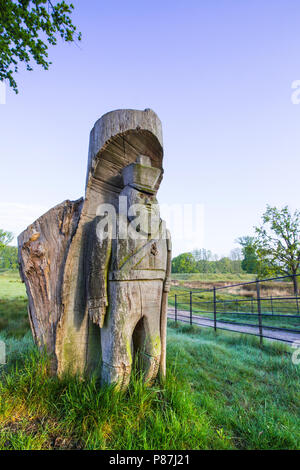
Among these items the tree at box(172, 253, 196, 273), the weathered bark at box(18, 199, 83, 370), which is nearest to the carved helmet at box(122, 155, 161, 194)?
the weathered bark at box(18, 199, 83, 370)

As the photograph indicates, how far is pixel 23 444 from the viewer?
1.51 meters

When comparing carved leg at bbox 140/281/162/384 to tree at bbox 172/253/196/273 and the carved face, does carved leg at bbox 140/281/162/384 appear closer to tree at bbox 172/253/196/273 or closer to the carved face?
the carved face

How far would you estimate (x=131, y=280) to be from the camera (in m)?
2.33

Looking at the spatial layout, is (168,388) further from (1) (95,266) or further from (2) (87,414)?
(1) (95,266)

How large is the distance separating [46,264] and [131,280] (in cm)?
95

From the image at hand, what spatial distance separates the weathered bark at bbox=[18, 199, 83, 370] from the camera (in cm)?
239

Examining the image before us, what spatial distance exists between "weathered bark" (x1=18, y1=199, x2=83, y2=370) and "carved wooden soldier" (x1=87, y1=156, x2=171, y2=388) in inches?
13.6

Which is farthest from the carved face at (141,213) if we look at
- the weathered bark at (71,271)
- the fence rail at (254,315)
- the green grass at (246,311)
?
the green grass at (246,311)

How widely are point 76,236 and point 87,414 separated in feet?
5.38

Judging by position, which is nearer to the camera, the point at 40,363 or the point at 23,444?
the point at 23,444

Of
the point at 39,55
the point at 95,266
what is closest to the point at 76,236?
the point at 95,266

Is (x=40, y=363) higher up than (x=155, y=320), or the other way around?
(x=155, y=320)

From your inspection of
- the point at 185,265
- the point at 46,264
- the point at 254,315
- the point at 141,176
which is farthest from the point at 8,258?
the point at 141,176
